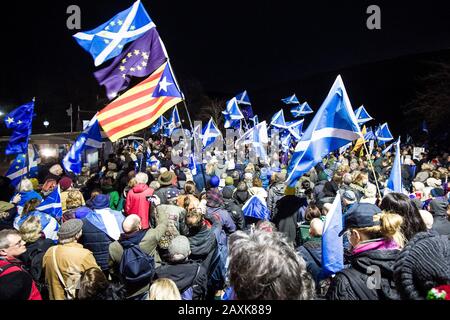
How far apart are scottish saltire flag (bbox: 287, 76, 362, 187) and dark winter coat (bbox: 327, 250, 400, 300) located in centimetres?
220

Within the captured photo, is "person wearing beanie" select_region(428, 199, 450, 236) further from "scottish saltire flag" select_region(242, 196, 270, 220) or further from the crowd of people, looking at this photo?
"scottish saltire flag" select_region(242, 196, 270, 220)

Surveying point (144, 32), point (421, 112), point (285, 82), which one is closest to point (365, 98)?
point (421, 112)

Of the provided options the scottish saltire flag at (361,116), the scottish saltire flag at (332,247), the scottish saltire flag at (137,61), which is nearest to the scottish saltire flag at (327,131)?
the scottish saltire flag at (332,247)

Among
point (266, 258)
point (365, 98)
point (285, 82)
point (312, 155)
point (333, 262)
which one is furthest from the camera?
point (285, 82)

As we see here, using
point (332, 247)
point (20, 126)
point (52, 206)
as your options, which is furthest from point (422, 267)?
point (20, 126)

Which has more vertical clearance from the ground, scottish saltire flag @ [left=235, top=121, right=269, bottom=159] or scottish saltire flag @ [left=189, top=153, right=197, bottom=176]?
scottish saltire flag @ [left=235, top=121, right=269, bottom=159]

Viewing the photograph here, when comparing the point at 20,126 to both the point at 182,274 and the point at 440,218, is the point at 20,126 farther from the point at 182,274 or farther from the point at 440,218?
the point at 440,218

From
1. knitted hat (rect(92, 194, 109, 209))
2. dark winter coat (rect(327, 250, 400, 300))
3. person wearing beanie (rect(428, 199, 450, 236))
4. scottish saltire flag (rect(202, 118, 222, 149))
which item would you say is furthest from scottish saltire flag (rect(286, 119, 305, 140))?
dark winter coat (rect(327, 250, 400, 300))

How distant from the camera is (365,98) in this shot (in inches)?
1476

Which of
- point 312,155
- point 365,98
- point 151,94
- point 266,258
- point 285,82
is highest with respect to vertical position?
point 285,82

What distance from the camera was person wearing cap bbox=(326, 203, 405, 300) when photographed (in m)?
2.39
